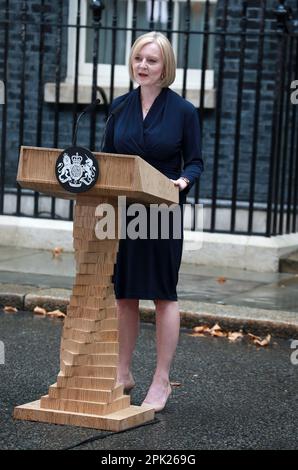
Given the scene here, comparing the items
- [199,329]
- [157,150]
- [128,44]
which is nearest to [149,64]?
[157,150]

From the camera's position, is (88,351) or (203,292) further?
(203,292)

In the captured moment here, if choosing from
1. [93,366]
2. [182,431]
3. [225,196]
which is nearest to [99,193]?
[93,366]

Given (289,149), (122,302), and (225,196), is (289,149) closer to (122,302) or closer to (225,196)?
(225,196)

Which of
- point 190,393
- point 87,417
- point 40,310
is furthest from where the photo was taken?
point 40,310

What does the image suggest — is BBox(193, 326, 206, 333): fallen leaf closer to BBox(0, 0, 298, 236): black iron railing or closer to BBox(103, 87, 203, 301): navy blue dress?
BBox(103, 87, 203, 301): navy blue dress

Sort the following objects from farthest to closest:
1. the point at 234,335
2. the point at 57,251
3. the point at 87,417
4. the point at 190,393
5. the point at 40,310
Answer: the point at 57,251, the point at 40,310, the point at 234,335, the point at 190,393, the point at 87,417

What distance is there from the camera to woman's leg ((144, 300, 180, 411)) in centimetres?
587

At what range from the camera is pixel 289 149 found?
36.7ft

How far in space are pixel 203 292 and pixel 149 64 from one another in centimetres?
374

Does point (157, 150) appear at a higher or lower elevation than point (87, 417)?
higher

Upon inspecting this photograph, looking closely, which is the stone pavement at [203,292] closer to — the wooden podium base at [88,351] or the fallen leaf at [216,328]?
the fallen leaf at [216,328]

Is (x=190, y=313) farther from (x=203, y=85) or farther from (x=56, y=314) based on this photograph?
(x=203, y=85)

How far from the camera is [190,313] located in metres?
8.27

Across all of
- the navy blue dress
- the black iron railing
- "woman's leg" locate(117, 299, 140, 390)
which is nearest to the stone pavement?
the black iron railing
